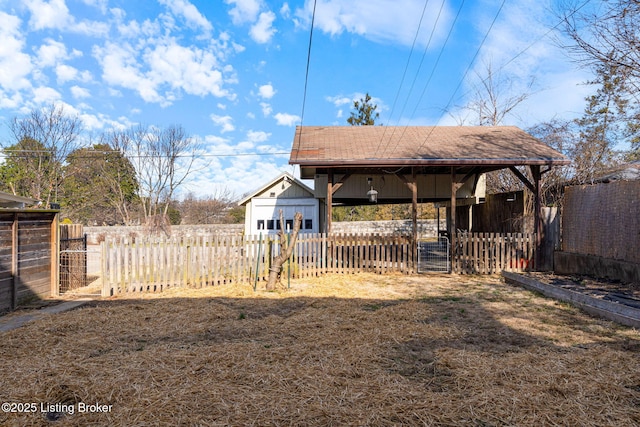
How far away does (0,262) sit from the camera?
237 inches

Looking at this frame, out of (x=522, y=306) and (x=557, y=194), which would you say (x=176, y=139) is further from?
(x=522, y=306)

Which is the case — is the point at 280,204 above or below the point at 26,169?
below

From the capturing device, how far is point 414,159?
9938mm

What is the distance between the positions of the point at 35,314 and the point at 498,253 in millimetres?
10720

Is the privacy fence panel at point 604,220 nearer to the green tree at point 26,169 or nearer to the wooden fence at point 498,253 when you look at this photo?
the wooden fence at point 498,253

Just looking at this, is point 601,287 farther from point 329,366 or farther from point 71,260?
point 71,260

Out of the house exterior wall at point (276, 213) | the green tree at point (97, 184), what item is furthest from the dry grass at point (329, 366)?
the green tree at point (97, 184)

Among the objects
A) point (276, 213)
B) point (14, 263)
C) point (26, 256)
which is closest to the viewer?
point (14, 263)

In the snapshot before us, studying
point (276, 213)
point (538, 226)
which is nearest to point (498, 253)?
point (538, 226)

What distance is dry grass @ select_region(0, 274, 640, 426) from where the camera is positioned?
2539 millimetres

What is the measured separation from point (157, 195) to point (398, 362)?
1037 inches

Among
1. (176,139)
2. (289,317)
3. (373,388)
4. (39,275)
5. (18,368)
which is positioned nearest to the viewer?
(373,388)

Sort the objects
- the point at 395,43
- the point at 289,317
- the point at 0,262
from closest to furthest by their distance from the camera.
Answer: the point at 289,317 < the point at 0,262 < the point at 395,43

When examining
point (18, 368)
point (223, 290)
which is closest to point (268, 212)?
point (223, 290)
